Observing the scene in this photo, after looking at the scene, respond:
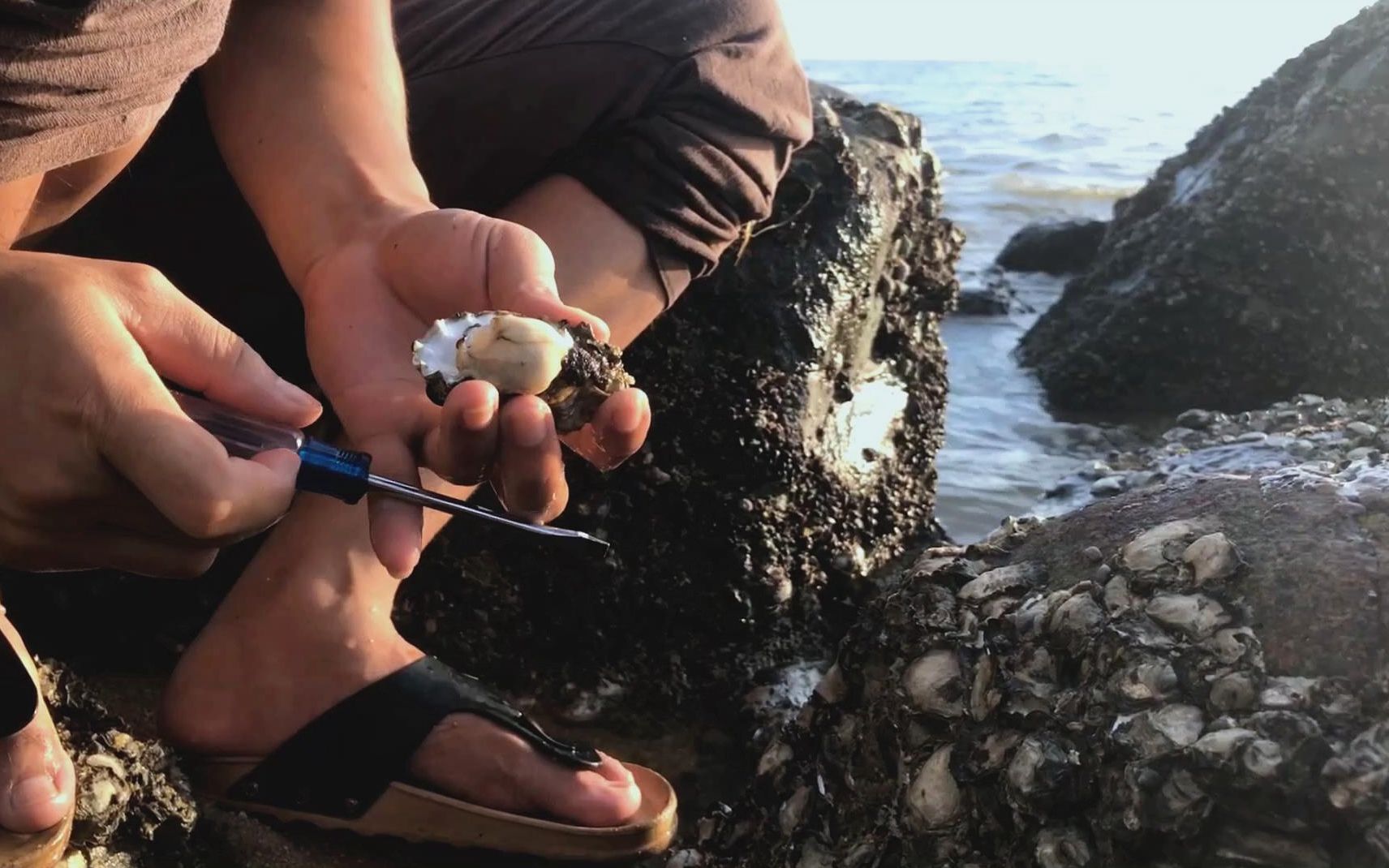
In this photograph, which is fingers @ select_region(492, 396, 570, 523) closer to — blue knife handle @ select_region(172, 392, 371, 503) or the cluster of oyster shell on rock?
blue knife handle @ select_region(172, 392, 371, 503)

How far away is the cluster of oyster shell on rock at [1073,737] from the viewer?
1.26 metres

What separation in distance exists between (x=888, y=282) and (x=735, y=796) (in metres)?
1.53

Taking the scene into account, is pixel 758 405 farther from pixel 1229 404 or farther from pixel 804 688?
pixel 1229 404

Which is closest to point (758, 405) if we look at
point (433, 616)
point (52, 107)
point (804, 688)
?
point (804, 688)

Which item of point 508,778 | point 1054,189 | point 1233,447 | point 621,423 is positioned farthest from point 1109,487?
point 1054,189

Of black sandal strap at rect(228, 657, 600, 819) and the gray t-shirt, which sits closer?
the gray t-shirt

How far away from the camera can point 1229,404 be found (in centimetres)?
455

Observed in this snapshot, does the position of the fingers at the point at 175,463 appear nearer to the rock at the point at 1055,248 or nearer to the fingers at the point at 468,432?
the fingers at the point at 468,432

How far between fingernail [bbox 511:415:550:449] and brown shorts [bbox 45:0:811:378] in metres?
0.87

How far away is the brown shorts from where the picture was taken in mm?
2199

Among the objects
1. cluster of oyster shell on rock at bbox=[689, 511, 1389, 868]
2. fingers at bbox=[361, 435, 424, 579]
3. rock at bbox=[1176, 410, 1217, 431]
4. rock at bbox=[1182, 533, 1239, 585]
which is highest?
rock at bbox=[1182, 533, 1239, 585]

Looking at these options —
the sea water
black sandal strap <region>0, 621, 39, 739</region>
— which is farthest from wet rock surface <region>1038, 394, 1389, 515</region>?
black sandal strap <region>0, 621, 39, 739</region>

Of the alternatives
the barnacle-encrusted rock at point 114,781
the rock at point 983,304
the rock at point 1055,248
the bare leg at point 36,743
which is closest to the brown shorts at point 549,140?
the bare leg at point 36,743

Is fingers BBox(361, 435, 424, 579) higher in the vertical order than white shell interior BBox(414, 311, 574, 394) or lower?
lower
